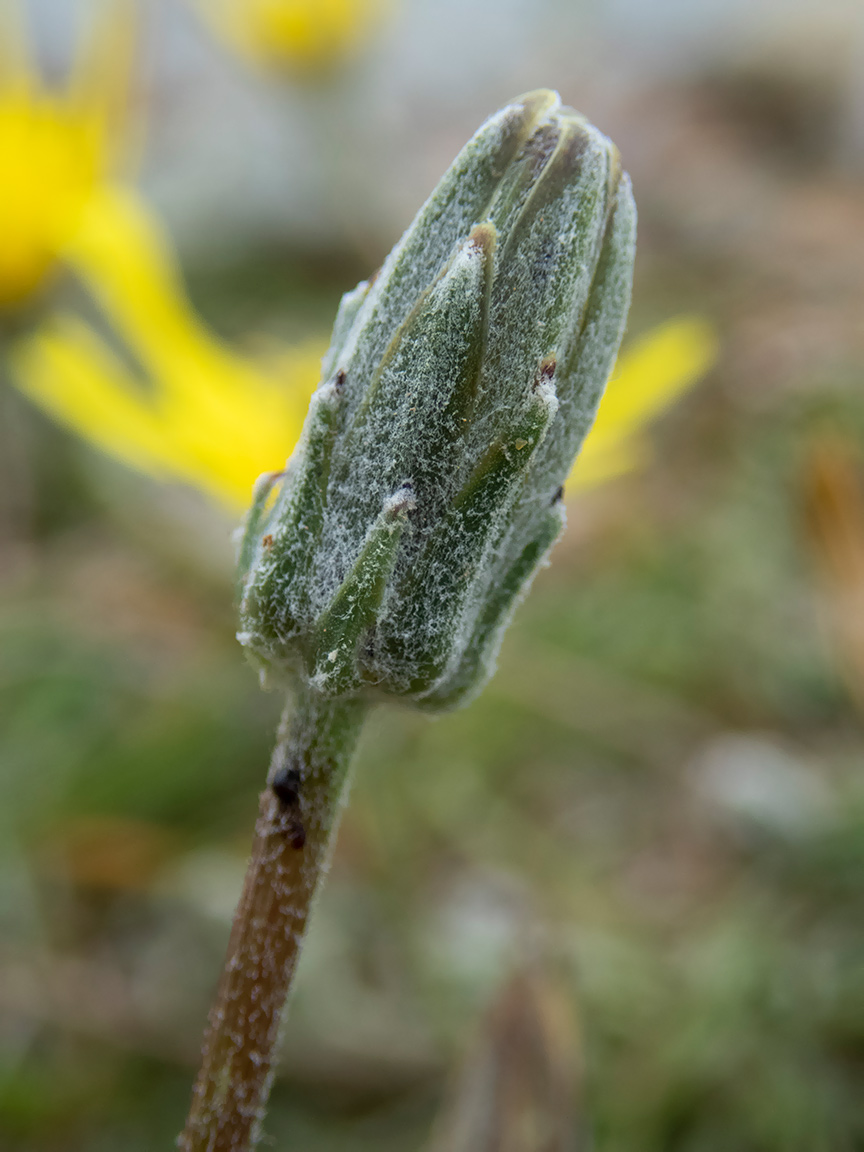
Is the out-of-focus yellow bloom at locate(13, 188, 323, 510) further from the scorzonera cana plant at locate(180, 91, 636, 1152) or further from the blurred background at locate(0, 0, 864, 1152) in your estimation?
the scorzonera cana plant at locate(180, 91, 636, 1152)

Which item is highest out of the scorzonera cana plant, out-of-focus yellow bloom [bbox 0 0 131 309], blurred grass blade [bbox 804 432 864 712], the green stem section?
out-of-focus yellow bloom [bbox 0 0 131 309]

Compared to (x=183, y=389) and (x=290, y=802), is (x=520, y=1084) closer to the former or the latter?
(x=290, y=802)

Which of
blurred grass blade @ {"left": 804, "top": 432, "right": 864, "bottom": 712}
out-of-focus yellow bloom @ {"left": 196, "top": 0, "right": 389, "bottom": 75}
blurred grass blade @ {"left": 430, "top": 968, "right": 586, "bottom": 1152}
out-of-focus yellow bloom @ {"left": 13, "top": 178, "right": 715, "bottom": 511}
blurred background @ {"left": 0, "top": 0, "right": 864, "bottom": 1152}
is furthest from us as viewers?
out-of-focus yellow bloom @ {"left": 196, "top": 0, "right": 389, "bottom": 75}

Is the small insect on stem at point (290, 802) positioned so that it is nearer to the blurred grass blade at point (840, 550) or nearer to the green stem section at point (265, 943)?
the green stem section at point (265, 943)

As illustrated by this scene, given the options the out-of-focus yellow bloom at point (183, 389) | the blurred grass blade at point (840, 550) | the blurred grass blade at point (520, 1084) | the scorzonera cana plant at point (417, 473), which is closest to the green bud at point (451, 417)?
the scorzonera cana plant at point (417, 473)

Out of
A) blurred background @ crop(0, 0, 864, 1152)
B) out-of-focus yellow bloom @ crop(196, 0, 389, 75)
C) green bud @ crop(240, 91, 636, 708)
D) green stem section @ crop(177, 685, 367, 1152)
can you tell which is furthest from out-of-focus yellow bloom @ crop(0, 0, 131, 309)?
green stem section @ crop(177, 685, 367, 1152)

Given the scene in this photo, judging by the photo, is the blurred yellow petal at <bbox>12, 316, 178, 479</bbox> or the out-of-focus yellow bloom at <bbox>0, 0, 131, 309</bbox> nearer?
the blurred yellow petal at <bbox>12, 316, 178, 479</bbox>

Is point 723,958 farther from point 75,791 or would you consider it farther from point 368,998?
point 75,791

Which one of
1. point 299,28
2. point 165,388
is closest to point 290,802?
point 165,388
